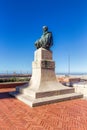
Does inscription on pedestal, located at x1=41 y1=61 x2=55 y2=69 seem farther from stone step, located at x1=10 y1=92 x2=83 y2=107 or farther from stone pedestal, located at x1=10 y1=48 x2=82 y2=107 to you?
stone step, located at x1=10 y1=92 x2=83 y2=107

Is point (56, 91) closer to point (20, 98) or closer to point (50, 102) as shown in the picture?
point (50, 102)

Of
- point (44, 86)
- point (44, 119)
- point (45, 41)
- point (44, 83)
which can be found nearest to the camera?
point (44, 119)

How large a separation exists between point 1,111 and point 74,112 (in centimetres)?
291

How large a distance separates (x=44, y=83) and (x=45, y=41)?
2.78 metres

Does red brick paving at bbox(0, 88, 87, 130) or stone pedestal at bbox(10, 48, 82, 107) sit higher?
stone pedestal at bbox(10, 48, 82, 107)

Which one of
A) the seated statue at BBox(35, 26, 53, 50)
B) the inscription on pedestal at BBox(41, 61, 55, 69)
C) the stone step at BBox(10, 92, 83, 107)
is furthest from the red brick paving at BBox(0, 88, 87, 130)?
the seated statue at BBox(35, 26, 53, 50)

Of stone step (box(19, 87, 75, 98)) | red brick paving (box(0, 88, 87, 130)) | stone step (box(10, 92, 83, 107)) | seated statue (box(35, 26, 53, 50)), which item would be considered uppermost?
seated statue (box(35, 26, 53, 50))

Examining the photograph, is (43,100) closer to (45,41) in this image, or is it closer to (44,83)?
(44,83)

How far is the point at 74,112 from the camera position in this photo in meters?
4.73

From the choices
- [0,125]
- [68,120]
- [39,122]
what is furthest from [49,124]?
[0,125]

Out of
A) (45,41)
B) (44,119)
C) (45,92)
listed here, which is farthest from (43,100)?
(45,41)

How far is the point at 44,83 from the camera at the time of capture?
7.24 m

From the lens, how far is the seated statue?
7.95 metres

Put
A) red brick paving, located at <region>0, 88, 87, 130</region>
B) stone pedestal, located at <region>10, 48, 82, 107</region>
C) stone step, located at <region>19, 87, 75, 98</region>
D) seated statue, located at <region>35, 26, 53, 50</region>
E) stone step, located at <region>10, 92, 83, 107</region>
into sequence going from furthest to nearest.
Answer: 1. seated statue, located at <region>35, 26, 53, 50</region>
2. stone pedestal, located at <region>10, 48, 82, 107</region>
3. stone step, located at <region>19, 87, 75, 98</region>
4. stone step, located at <region>10, 92, 83, 107</region>
5. red brick paving, located at <region>0, 88, 87, 130</region>
